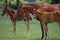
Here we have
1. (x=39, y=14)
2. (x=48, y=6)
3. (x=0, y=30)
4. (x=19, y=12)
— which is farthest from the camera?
(x=0, y=30)

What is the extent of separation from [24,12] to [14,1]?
39.4ft

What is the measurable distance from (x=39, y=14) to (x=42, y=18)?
16 cm

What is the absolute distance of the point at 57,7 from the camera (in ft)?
30.0

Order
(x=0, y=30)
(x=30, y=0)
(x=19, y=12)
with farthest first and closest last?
(x=30, y=0) → (x=0, y=30) → (x=19, y=12)

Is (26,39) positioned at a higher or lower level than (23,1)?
higher

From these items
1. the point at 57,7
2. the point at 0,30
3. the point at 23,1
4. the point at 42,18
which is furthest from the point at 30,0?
the point at 42,18

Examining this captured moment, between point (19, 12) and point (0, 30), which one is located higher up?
point (19, 12)

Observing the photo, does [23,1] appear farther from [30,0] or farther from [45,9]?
[45,9]

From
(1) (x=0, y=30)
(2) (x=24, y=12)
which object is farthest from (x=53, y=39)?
(1) (x=0, y=30)

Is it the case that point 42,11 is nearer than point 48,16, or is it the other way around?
point 48,16

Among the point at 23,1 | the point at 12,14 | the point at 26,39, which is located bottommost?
the point at 23,1

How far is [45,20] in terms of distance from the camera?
7.77m

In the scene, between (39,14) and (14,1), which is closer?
(39,14)

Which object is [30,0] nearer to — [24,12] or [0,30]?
[0,30]
